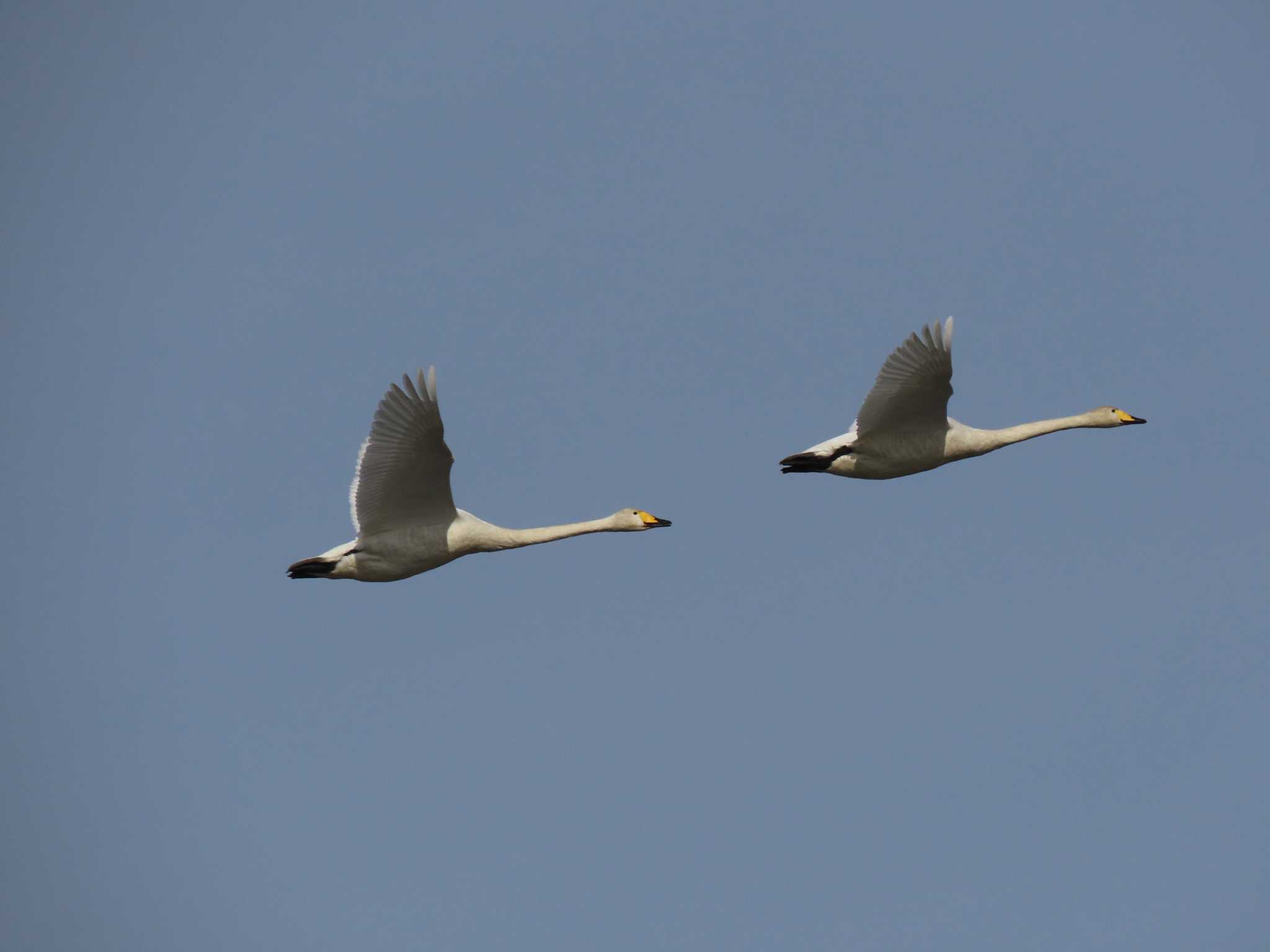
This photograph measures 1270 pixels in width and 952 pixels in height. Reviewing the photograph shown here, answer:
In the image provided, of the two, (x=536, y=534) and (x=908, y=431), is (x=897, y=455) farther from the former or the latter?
(x=536, y=534)

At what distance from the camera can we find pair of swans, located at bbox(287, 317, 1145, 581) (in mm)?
22641

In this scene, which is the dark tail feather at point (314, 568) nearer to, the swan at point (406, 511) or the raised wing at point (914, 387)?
the swan at point (406, 511)

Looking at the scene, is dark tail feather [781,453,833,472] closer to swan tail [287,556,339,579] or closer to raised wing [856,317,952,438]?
raised wing [856,317,952,438]

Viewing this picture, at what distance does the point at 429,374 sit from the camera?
22.1 m

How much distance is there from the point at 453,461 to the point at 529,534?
6.53 feet

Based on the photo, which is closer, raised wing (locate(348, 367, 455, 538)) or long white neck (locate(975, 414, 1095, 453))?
raised wing (locate(348, 367, 455, 538))

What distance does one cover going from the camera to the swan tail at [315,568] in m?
23.7

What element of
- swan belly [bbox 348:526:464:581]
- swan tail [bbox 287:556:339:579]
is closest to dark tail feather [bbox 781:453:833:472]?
swan belly [bbox 348:526:464:581]

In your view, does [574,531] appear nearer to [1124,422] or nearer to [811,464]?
[811,464]

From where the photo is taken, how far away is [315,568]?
935 inches

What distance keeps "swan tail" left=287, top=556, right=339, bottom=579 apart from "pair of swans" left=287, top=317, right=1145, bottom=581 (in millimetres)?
13

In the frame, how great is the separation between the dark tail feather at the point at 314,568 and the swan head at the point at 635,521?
423 centimetres

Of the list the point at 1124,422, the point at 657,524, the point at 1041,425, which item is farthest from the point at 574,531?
the point at 1124,422

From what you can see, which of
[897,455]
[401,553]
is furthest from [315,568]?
[897,455]
